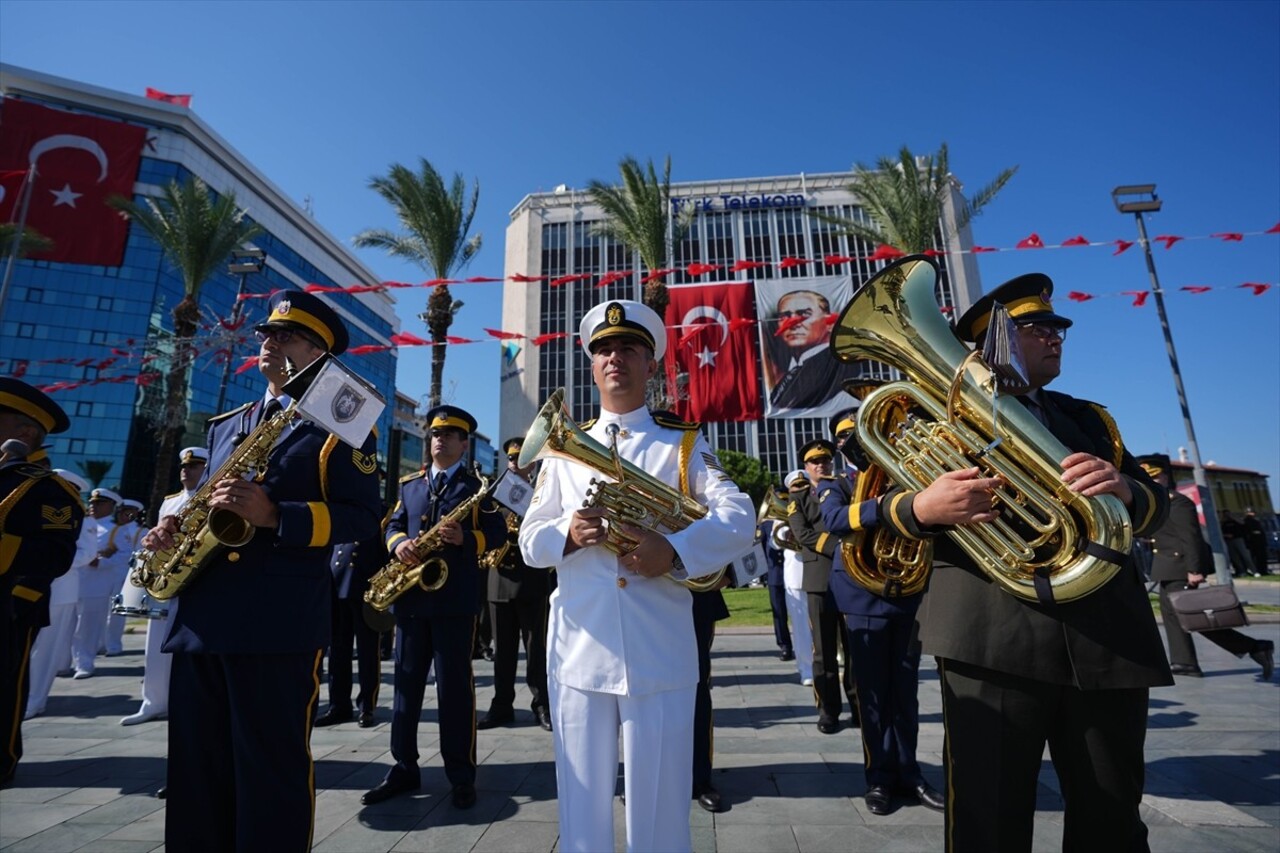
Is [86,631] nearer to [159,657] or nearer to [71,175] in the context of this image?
[159,657]

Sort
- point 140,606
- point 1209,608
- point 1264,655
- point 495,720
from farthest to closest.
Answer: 1. point 1264,655
2. point 495,720
3. point 140,606
4. point 1209,608

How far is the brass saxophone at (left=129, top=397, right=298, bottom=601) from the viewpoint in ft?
8.32

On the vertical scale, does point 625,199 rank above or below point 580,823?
above

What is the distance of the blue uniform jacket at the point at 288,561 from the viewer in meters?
2.49

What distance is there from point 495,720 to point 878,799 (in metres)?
3.75

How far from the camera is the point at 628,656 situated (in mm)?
2293

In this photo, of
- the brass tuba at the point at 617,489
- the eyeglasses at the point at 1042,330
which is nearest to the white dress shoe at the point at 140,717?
the brass tuba at the point at 617,489

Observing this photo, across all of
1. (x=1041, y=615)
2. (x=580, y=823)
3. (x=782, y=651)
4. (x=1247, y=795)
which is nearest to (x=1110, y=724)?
(x=1041, y=615)

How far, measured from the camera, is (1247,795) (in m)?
3.95

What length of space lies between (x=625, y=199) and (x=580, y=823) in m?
18.7

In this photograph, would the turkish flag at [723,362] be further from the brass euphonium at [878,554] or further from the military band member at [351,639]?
the brass euphonium at [878,554]

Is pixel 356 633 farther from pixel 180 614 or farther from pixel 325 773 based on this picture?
pixel 180 614

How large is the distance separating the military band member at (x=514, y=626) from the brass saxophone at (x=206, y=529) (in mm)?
3497

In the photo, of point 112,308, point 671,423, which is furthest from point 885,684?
point 112,308
